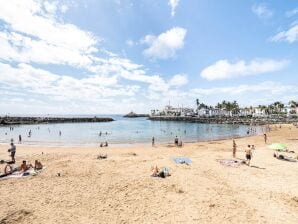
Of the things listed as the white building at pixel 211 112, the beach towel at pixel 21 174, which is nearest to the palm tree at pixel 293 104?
the white building at pixel 211 112

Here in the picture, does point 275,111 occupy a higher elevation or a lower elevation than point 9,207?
higher

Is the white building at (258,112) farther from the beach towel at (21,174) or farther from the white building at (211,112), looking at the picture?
the beach towel at (21,174)

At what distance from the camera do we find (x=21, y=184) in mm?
13180

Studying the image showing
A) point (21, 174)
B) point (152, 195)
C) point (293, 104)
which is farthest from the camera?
point (293, 104)

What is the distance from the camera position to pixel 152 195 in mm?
11289

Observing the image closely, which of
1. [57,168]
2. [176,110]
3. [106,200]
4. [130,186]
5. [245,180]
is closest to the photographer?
[106,200]

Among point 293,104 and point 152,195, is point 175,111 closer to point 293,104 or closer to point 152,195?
point 293,104

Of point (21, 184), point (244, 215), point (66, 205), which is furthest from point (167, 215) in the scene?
point (21, 184)

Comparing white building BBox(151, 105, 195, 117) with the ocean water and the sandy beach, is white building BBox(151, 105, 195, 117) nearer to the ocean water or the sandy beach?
the ocean water

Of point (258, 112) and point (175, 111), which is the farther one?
point (175, 111)

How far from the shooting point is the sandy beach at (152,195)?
30.0 feet

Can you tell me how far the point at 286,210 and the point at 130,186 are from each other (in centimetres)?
688

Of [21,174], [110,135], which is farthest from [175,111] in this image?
[21,174]

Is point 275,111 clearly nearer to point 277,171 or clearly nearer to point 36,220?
point 277,171
